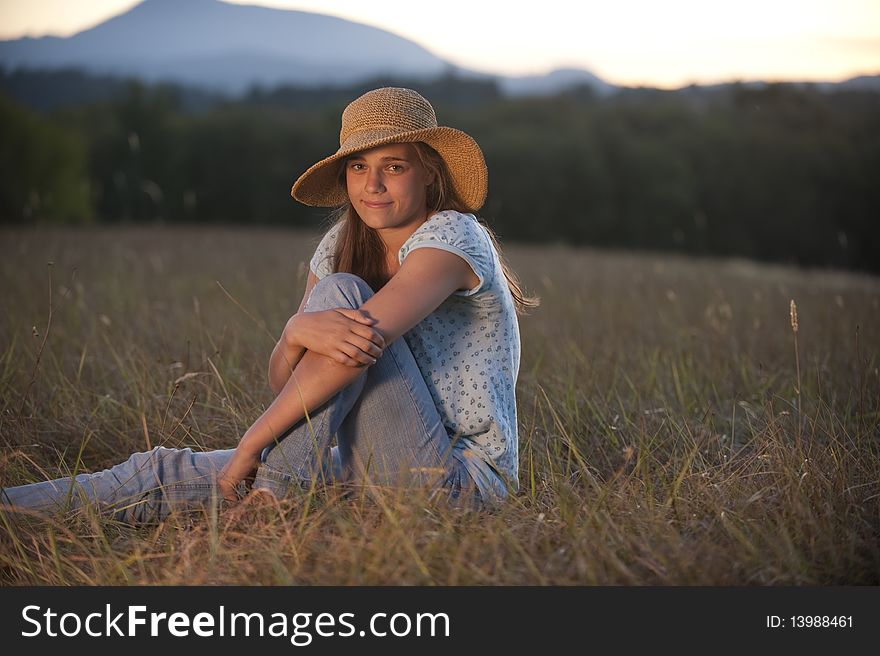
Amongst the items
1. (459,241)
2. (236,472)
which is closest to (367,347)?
(459,241)

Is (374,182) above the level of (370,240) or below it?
above

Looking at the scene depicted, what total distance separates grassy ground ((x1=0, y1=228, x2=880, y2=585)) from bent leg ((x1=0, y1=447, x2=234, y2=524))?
0.06 metres

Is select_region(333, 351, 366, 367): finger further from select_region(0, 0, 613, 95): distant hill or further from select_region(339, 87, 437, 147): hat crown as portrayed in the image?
select_region(0, 0, 613, 95): distant hill

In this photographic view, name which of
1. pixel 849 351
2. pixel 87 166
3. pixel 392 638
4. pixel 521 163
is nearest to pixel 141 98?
pixel 87 166

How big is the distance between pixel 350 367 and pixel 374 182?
61 cm

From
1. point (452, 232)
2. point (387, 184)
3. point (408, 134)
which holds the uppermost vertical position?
point (408, 134)

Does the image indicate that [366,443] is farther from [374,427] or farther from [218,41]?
[218,41]

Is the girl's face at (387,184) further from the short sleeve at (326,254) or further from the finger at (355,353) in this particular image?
the finger at (355,353)

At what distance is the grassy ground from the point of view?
6.59 feet

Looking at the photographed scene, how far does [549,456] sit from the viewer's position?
2.70 m

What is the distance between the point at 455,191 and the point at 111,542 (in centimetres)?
136

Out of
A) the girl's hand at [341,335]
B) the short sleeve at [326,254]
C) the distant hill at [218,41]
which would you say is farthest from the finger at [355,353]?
the distant hill at [218,41]

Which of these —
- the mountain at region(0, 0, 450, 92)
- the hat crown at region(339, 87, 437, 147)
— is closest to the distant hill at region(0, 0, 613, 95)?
the mountain at region(0, 0, 450, 92)

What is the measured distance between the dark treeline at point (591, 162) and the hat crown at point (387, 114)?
71.8 ft
